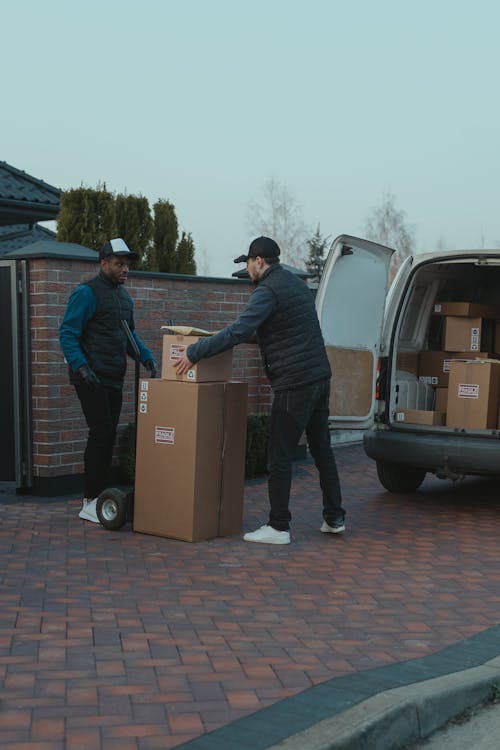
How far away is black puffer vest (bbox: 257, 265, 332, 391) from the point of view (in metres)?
7.05

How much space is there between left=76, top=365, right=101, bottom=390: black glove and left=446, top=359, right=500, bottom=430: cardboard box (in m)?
3.07

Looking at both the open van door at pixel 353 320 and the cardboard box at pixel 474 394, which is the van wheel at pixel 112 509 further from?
the cardboard box at pixel 474 394

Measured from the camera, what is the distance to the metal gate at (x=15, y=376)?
8.48 metres

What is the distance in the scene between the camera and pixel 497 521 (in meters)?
8.30

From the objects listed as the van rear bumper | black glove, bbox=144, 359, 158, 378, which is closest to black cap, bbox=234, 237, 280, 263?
black glove, bbox=144, 359, 158, 378

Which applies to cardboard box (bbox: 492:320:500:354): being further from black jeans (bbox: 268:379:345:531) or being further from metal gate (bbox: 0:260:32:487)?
metal gate (bbox: 0:260:32:487)

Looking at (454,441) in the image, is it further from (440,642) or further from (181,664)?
(181,664)

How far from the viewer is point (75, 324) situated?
7398 millimetres

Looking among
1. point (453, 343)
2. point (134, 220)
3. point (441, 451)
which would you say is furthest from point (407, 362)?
point (134, 220)

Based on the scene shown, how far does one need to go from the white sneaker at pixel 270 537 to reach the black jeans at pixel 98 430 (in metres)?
1.24

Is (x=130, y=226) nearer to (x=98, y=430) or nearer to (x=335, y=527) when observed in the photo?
(x=98, y=430)

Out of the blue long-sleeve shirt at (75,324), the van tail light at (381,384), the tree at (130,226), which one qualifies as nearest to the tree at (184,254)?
the tree at (130,226)

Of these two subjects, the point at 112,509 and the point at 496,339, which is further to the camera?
the point at 496,339

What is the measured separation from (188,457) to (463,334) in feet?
11.3
